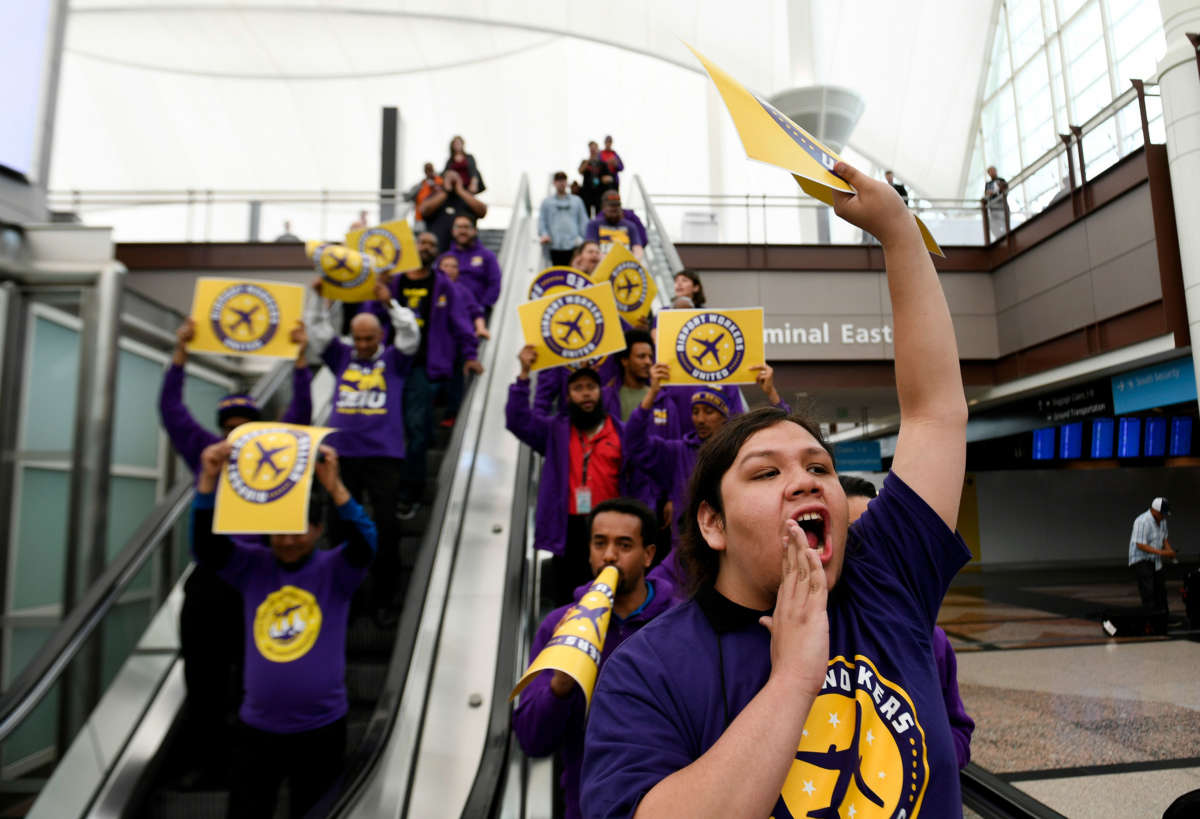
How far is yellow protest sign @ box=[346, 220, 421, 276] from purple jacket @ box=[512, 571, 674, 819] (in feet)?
12.5

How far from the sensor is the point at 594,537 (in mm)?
2809

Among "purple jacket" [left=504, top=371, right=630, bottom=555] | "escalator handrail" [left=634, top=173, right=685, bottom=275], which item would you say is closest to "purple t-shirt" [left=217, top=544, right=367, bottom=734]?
"purple jacket" [left=504, top=371, right=630, bottom=555]

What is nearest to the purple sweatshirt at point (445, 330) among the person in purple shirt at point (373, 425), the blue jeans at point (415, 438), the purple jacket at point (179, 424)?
the blue jeans at point (415, 438)

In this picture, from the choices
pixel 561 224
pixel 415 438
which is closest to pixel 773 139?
pixel 415 438

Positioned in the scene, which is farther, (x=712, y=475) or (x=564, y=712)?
(x=564, y=712)

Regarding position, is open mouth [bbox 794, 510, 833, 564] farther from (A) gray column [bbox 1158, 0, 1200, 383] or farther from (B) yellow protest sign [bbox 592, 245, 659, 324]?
(A) gray column [bbox 1158, 0, 1200, 383]

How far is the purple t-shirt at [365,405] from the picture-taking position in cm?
464

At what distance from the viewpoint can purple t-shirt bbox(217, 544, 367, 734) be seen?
3.02 metres

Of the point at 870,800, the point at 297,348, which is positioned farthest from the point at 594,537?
the point at 297,348

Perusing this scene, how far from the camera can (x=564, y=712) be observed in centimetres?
228

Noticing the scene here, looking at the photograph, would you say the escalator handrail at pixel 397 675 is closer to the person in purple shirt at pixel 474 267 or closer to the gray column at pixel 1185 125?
the person in purple shirt at pixel 474 267

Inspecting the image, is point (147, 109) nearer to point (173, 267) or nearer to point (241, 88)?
point (241, 88)

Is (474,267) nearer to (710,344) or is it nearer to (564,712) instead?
(710,344)

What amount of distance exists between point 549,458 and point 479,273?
10.8ft
